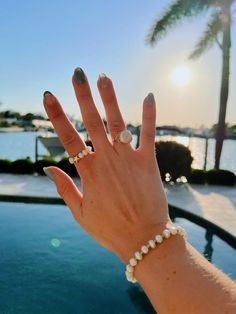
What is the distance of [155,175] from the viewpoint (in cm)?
128

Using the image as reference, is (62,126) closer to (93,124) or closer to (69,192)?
(93,124)

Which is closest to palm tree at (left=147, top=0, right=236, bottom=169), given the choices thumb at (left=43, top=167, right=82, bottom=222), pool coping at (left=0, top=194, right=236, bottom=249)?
pool coping at (left=0, top=194, right=236, bottom=249)

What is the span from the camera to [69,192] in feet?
4.59

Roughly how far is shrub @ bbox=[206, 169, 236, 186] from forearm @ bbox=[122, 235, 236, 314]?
514 inches

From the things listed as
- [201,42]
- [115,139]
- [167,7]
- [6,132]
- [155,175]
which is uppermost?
[167,7]

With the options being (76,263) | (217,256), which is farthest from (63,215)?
(217,256)

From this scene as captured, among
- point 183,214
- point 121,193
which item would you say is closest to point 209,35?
point 183,214

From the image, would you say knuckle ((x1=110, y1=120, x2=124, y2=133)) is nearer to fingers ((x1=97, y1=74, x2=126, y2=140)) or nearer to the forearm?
fingers ((x1=97, y1=74, x2=126, y2=140))

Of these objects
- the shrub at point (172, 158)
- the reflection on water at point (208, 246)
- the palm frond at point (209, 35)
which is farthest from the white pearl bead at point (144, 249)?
the palm frond at point (209, 35)

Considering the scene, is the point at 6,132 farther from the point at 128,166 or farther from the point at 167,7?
the point at 128,166

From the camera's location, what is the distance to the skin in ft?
3.72

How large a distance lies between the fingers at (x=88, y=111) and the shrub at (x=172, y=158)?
39.6ft

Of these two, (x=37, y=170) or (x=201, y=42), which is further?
(x=201, y=42)

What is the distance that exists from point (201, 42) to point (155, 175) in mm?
17603
